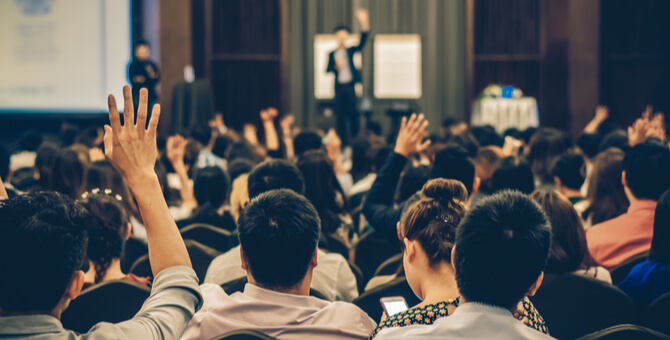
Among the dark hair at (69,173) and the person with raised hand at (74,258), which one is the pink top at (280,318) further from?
the dark hair at (69,173)

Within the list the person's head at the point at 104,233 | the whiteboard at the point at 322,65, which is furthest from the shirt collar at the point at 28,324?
the whiteboard at the point at 322,65

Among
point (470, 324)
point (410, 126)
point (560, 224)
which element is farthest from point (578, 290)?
point (410, 126)

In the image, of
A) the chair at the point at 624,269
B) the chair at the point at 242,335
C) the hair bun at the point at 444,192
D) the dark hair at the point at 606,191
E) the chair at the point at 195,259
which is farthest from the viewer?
the dark hair at the point at 606,191

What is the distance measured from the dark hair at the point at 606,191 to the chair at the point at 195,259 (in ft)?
5.84

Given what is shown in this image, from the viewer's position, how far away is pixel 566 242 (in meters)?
2.33

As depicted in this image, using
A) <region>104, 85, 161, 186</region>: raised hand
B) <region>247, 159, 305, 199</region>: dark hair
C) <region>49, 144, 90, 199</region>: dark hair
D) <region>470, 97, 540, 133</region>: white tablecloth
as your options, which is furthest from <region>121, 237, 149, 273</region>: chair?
<region>470, 97, 540, 133</region>: white tablecloth

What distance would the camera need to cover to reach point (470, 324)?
4.44 ft

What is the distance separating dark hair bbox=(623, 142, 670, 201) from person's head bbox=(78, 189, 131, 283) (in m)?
2.09

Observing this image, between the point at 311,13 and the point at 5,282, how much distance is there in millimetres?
10248

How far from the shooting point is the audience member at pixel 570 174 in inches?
147

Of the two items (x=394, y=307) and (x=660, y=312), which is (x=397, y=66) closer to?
(x=660, y=312)

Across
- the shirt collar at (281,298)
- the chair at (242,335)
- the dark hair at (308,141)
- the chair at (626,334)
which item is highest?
the dark hair at (308,141)

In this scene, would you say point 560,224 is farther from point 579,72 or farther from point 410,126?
point 579,72

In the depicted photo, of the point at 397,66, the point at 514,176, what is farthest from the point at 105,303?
the point at 397,66
